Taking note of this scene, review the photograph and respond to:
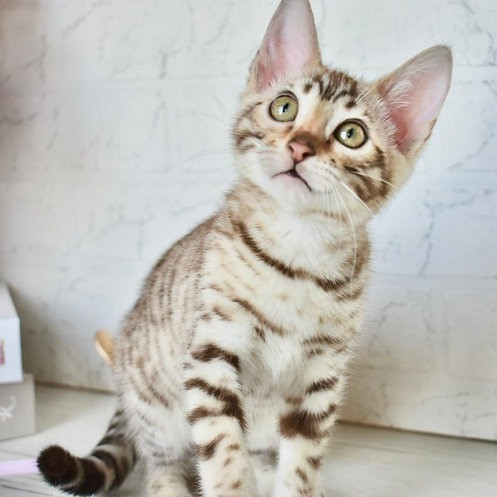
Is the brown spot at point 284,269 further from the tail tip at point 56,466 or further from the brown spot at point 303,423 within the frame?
the tail tip at point 56,466

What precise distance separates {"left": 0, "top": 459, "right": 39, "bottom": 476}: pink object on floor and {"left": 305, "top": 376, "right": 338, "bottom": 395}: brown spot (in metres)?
0.52

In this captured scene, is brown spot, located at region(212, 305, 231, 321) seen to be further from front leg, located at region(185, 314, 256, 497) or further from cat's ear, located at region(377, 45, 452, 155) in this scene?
cat's ear, located at region(377, 45, 452, 155)

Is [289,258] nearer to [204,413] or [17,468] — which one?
[204,413]

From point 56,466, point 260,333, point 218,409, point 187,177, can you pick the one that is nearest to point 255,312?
point 260,333

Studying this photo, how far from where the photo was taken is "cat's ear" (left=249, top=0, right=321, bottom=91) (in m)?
1.13

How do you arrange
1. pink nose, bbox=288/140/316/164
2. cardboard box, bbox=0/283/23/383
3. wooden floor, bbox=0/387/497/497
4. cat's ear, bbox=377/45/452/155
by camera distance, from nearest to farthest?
pink nose, bbox=288/140/316/164
cat's ear, bbox=377/45/452/155
wooden floor, bbox=0/387/497/497
cardboard box, bbox=0/283/23/383

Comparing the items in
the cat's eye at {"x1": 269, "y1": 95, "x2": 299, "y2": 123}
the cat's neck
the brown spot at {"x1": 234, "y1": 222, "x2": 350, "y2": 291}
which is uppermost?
the cat's eye at {"x1": 269, "y1": 95, "x2": 299, "y2": 123}

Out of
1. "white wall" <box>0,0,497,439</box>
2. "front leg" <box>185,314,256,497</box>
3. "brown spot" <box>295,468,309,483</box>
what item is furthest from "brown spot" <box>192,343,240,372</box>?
"white wall" <box>0,0,497,439</box>

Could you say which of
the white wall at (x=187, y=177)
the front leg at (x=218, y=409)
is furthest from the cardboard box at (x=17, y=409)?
the front leg at (x=218, y=409)

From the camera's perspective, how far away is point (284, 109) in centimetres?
107

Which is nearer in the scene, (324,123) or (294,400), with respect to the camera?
(324,123)

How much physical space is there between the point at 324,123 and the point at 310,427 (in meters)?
0.45

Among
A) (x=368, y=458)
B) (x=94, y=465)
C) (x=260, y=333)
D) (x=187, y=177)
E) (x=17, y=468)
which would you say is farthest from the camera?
(x=187, y=177)

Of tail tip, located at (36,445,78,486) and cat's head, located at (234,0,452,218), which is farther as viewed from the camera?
tail tip, located at (36,445,78,486)
